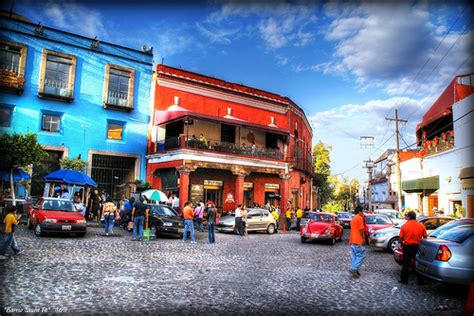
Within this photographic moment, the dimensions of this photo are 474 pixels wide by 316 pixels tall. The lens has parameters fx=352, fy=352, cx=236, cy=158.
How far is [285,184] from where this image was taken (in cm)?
2891

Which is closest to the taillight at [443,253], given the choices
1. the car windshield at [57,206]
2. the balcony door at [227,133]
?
the car windshield at [57,206]

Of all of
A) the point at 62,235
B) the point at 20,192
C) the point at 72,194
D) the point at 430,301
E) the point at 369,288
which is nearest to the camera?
the point at 430,301

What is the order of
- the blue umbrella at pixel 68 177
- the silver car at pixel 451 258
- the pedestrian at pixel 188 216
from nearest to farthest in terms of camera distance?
1. the silver car at pixel 451 258
2. the pedestrian at pixel 188 216
3. the blue umbrella at pixel 68 177

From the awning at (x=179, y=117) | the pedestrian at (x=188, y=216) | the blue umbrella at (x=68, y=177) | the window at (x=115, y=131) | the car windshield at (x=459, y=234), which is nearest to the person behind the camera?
the car windshield at (x=459, y=234)

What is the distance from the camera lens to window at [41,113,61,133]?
21.6m

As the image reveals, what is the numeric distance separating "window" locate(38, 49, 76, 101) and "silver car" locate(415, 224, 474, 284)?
69.7 feet

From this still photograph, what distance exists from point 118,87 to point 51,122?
16.1 feet

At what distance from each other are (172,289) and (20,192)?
56.0 feet

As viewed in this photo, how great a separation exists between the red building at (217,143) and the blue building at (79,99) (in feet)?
4.56

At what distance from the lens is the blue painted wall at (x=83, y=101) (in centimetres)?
2083

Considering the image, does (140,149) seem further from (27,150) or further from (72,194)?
(27,150)

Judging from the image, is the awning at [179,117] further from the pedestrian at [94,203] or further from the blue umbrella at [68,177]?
the blue umbrella at [68,177]

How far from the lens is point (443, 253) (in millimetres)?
7297


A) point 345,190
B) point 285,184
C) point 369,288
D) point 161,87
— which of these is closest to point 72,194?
point 161,87
